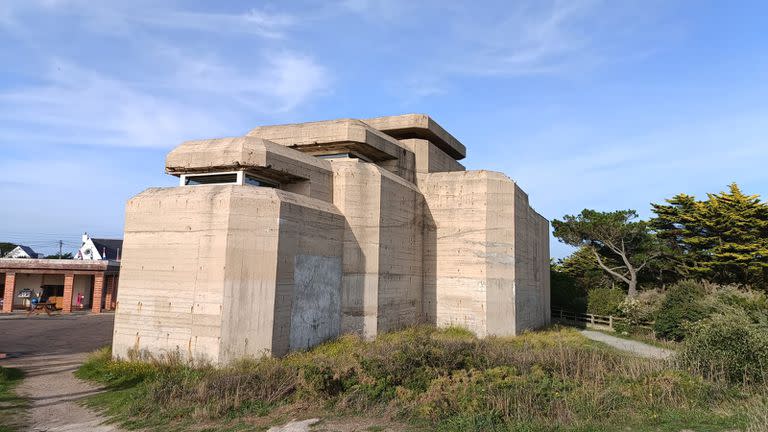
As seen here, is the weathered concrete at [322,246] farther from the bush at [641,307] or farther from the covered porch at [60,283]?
the covered porch at [60,283]

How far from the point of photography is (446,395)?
28.4ft

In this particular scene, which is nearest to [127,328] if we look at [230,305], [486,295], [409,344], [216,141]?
[230,305]

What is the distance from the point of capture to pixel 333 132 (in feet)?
58.7

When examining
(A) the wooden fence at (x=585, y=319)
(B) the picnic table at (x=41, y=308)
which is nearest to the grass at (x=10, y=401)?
(B) the picnic table at (x=41, y=308)

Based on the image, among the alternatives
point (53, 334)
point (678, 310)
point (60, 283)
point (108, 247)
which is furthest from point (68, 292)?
point (678, 310)

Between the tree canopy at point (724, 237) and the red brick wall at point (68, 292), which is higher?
the tree canopy at point (724, 237)

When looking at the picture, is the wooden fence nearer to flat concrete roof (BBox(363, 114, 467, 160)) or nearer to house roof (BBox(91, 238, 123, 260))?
flat concrete roof (BBox(363, 114, 467, 160))

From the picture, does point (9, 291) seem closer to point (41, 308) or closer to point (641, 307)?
point (41, 308)

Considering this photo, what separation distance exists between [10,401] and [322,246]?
814 centimetres

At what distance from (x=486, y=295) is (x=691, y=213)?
20.0 m

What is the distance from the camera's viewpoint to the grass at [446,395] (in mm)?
7734

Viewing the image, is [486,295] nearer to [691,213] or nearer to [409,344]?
[409,344]

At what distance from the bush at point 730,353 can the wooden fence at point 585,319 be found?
16.1 metres

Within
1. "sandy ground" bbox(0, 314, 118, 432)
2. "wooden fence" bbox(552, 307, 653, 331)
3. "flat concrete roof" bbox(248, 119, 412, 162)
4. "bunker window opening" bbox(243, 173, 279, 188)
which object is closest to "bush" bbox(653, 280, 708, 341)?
"wooden fence" bbox(552, 307, 653, 331)
